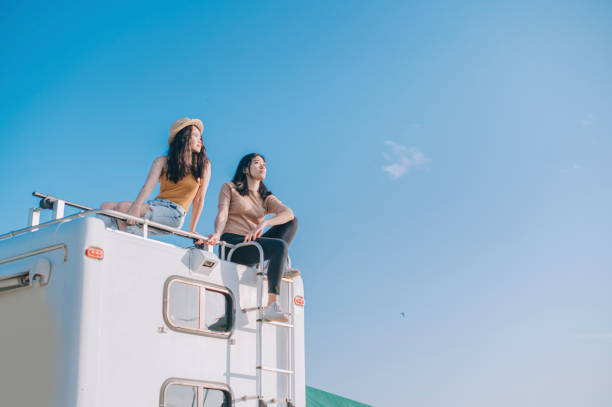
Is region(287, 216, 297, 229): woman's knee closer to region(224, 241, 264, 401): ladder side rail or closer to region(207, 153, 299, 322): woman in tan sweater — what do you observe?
region(207, 153, 299, 322): woman in tan sweater

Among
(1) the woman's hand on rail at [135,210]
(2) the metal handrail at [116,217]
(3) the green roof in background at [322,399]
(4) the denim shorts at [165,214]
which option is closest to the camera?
(2) the metal handrail at [116,217]

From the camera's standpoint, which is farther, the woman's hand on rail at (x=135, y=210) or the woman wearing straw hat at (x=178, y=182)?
the woman wearing straw hat at (x=178, y=182)

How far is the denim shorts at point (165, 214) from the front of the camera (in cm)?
682

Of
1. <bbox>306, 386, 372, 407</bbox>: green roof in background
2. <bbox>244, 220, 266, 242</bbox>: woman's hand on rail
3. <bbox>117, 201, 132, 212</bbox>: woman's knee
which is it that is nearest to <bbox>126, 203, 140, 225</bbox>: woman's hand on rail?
<bbox>117, 201, 132, 212</bbox>: woman's knee

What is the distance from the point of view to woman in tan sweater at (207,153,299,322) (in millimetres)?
6953

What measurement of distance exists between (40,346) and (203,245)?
78.2 inches

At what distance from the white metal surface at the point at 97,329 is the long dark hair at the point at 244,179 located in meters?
1.39

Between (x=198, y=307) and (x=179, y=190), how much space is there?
143 centimetres

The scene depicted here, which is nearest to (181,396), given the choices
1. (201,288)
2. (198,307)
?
(198,307)

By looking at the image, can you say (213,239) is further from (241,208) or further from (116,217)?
(116,217)

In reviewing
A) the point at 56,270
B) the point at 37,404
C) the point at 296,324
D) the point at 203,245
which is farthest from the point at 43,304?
the point at 296,324

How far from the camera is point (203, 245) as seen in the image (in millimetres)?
6922

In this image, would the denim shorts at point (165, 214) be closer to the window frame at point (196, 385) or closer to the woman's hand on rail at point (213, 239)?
the woman's hand on rail at point (213, 239)

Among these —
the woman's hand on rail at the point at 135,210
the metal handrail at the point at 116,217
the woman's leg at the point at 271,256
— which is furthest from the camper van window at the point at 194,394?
the woman's hand on rail at the point at 135,210
